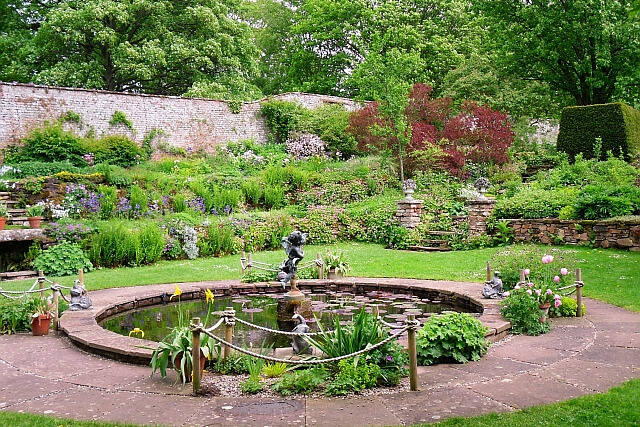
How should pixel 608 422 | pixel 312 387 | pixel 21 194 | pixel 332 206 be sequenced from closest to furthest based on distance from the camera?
pixel 608 422, pixel 312 387, pixel 21 194, pixel 332 206

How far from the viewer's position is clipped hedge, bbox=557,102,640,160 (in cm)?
1769

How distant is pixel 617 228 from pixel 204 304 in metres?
9.00

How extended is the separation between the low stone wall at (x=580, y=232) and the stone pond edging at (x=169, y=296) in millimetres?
4650

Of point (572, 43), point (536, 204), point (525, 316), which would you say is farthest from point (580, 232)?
point (572, 43)

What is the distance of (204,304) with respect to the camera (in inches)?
351

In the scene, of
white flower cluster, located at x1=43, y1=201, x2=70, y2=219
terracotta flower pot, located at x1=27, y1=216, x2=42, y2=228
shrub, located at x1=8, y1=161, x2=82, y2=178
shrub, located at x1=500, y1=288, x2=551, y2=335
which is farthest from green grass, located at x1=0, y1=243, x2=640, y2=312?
shrub, located at x1=8, y1=161, x2=82, y2=178

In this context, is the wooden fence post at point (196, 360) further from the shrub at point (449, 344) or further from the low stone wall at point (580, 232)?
the low stone wall at point (580, 232)

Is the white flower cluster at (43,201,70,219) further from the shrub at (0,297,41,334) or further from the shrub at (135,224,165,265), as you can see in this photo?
the shrub at (0,297,41,334)

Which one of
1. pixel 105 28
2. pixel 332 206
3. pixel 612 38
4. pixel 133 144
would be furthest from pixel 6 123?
pixel 612 38

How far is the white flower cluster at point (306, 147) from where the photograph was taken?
21266 millimetres

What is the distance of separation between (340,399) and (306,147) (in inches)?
685

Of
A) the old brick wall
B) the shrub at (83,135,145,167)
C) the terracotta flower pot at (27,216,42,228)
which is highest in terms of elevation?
the old brick wall

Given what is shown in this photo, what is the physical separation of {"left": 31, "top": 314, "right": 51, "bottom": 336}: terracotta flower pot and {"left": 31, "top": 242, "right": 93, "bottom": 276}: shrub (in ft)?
15.6

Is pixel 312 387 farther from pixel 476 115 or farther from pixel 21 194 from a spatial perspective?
pixel 476 115
